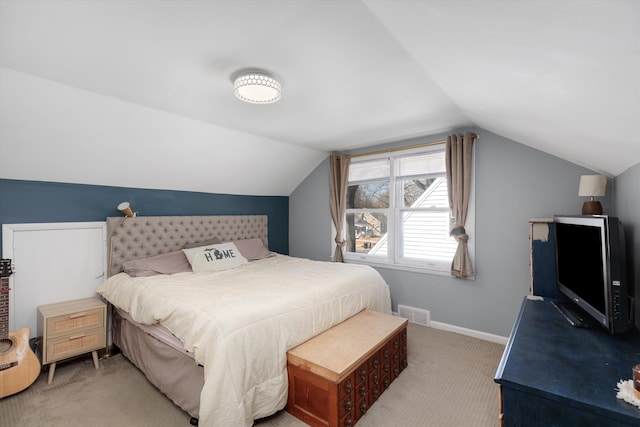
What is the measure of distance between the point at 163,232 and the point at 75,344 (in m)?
1.34

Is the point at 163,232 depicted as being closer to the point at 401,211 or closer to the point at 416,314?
the point at 401,211

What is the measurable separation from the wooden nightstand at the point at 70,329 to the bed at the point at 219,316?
0.17m

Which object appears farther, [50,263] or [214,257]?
[214,257]

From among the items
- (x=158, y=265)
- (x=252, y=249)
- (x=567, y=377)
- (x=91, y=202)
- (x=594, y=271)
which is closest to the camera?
(x=567, y=377)

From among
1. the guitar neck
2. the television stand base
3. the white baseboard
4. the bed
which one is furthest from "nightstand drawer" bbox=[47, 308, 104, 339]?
the television stand base

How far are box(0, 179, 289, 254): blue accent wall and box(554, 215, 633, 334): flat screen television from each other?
12.6 ft

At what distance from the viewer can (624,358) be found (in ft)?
4.22

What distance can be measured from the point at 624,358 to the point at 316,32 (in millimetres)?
2131

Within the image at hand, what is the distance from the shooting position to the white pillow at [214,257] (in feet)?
10.7

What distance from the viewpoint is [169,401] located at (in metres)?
2.17

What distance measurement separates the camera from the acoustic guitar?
2.16m

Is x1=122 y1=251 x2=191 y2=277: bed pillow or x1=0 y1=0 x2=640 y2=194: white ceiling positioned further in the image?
x1=122 y1=251 x2=191 y2=277: bed pillow

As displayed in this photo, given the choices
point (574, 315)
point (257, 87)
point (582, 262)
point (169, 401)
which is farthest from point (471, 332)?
point (257, 87)

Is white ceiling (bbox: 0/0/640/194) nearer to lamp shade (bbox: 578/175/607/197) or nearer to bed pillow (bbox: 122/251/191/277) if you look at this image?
lamp shade (bbox: 578/175/607/197)
